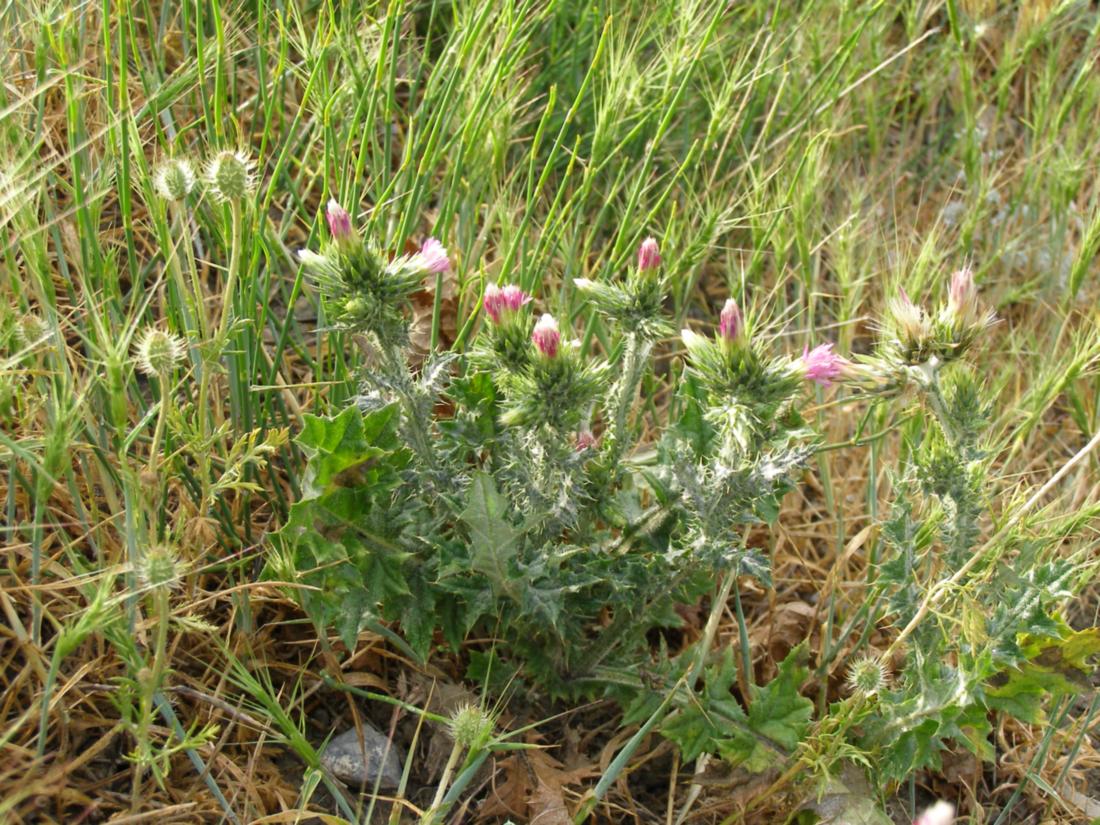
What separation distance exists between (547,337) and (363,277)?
0.30 meters

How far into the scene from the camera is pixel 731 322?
1.67 metres

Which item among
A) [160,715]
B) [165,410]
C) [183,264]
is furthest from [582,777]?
[183,264]

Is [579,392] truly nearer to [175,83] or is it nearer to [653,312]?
A: [653,312]

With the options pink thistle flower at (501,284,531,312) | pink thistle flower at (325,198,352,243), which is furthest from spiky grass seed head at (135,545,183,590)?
pink thistle flower at (501,284,531,312)

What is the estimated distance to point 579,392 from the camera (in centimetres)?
178

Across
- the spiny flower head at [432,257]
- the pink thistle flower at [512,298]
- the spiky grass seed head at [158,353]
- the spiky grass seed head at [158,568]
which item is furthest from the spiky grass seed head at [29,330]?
the pink thistle flower at [512,298]

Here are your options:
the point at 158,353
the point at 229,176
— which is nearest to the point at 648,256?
the point at 229,176

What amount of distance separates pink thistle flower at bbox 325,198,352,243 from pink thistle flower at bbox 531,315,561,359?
318 mm

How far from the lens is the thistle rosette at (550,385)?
1.72 meters

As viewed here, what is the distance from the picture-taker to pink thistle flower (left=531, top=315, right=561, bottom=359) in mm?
1707

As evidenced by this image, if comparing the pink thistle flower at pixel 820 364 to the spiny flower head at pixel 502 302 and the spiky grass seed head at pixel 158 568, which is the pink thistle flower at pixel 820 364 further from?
the spiky grass seed head at pixel 158 568

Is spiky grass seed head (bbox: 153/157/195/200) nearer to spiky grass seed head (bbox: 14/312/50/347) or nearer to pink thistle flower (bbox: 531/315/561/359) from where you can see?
spiky grass seed head (bbox: 14/312/50/347)

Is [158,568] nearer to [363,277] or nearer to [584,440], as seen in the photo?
[363,277]

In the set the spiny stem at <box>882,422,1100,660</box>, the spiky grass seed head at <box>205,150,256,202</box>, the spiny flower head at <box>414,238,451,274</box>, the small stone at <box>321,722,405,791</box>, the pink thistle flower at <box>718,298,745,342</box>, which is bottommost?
the small stone at <box>321,722,405,791</box>
